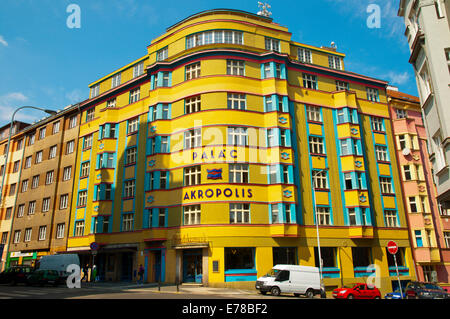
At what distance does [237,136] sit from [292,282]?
14.8m

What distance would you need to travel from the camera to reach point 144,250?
36031 millimetres

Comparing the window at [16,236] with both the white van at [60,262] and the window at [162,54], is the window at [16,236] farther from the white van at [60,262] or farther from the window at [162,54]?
the window at [162,54]

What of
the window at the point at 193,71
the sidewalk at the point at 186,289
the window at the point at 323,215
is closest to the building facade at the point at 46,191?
the sidewalk at the point at 186,289

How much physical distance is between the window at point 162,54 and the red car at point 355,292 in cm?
3084

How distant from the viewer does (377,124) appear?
43406 millimetres

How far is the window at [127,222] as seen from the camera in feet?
128

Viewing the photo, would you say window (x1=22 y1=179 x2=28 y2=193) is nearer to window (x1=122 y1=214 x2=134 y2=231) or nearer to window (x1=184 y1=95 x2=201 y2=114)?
window (x1=122 y1=214 x2=134 y2=231)

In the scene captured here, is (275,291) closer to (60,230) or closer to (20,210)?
(60,230)

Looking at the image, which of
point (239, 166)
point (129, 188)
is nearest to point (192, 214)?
point (239, 166)

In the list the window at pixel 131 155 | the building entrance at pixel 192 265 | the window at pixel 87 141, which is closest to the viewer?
the building entrance at pixel 192 265

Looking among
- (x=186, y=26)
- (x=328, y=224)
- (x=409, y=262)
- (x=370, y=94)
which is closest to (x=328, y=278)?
(x=328, y=224)

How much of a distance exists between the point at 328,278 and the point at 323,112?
18.1m

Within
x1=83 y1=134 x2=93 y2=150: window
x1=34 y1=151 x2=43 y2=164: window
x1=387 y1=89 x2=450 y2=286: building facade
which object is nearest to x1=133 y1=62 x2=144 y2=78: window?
x1=83 y1=134 x2=93 y2=150: window

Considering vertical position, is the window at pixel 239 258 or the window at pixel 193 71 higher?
the window at pixel 193 71
